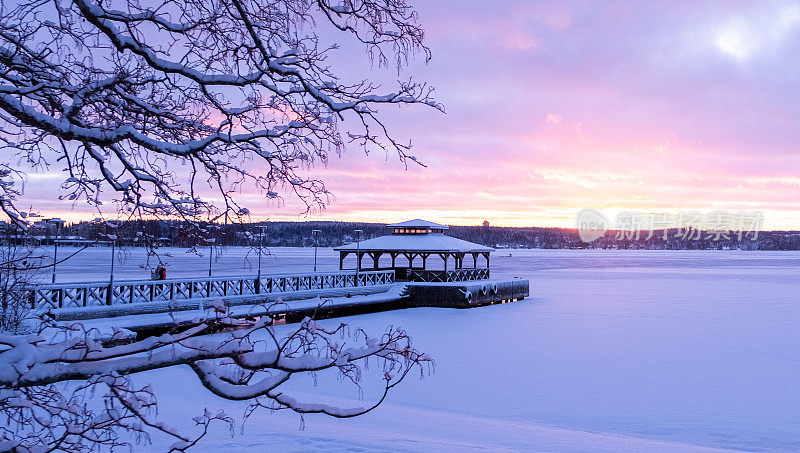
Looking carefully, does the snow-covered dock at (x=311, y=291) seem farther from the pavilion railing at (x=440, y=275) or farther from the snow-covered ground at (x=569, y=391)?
the snow-covered ground at (x=569, y=391)

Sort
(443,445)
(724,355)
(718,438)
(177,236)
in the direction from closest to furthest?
(177,236) < (443,445) < (718,438) < (724,355)

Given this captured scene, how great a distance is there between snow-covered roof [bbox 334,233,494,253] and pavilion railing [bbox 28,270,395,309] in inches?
56.9

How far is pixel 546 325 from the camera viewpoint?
84.4ft

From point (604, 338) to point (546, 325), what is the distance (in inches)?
148

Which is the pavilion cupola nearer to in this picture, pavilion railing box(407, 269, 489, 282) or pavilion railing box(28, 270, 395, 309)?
pavilion railing box(407, 269, 489, 282)

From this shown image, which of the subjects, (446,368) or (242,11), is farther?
(446,368)

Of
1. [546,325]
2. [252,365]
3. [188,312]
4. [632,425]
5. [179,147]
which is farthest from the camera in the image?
[546,325]

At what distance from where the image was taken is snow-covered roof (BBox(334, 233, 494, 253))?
34.1m

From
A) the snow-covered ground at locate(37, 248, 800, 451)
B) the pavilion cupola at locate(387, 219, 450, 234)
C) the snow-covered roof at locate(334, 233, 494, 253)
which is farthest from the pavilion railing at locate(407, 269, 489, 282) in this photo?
the snow-covered ground at locate(37, 248, 800, 451)

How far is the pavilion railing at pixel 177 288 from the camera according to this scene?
1725 centimetres

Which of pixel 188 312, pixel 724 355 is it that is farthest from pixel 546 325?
pixel 188 312

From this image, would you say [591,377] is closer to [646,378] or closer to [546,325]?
[646,378]

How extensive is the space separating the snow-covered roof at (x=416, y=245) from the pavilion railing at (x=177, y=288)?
1446 mm

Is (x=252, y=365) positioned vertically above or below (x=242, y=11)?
below
